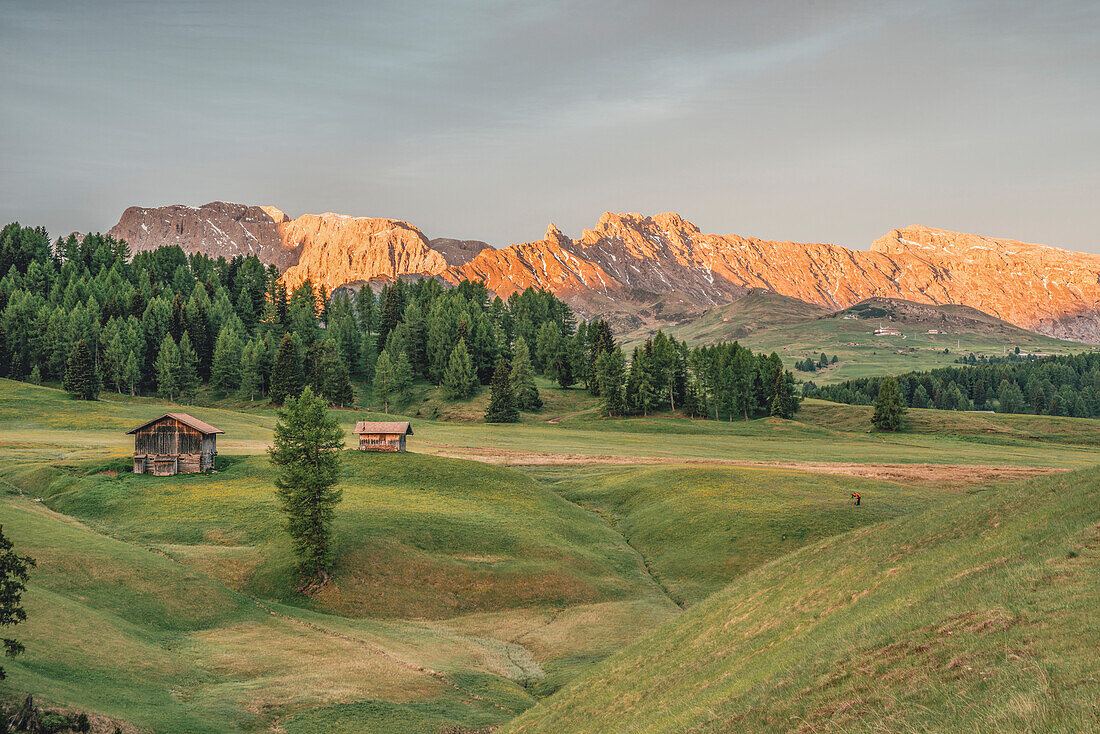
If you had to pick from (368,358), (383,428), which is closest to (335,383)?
(368,358)

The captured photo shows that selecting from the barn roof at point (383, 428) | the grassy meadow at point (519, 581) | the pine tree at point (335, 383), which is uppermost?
the pine tree at point (335, 383)

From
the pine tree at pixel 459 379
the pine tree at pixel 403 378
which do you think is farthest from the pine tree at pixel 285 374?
the pine tree at pixel 459 379

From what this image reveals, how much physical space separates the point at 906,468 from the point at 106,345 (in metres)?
161

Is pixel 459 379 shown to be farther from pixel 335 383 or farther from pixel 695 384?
pixel 695 384

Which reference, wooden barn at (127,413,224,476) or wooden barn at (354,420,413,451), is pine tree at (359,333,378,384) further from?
wooden barn at (127,413,224,476)

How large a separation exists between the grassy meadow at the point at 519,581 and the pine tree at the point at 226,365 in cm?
4687

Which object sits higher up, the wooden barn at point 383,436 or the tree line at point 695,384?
the tree line at point 695,384

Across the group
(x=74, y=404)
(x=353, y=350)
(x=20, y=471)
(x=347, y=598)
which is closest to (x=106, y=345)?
(x=74, y=404)

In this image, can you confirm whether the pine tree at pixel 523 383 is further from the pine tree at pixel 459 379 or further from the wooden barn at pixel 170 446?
the wooden barn at pixel 170 446

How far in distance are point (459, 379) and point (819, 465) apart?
9212 cm

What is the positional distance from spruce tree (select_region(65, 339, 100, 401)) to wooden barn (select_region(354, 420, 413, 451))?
72.4 m

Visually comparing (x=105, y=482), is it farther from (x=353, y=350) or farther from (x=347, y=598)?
(x=353, y=350)

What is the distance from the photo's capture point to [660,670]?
27.7 meters

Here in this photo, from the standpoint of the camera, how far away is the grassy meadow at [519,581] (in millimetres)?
21375
